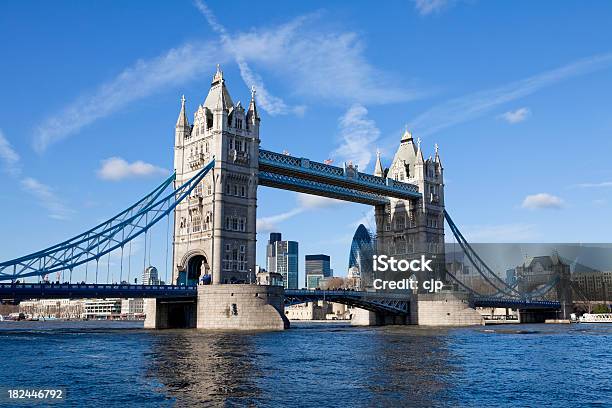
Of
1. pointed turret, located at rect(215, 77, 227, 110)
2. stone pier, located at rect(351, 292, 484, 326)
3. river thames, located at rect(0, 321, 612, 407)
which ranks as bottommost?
river thames, located at rect(0, 321, 612, 407)

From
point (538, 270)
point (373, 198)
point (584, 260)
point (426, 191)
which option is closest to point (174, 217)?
point (373, 198)

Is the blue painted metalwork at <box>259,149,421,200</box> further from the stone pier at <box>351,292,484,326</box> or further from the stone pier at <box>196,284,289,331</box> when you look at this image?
the stone pier at <box>196,284,289,331</box>

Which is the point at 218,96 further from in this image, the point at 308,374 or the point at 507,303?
the point at 507,303

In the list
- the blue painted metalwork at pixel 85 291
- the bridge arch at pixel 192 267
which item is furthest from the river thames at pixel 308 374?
the bridge arch at pixel 192 267

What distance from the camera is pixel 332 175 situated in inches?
4299

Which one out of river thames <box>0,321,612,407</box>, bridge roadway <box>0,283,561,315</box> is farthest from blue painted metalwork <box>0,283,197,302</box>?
river thames <box>0,321,612,407</box>

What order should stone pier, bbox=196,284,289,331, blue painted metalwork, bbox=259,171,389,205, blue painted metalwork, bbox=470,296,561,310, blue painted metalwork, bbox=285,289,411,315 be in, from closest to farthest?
1. stone pier, bbox=196,284,289,331
2. blue painted metalwork, bbox=285,289,411,315
3. blue painted metalwork, bbox=259,171,389,205
4. blue painted metalwork, bbox=470,296,561,310

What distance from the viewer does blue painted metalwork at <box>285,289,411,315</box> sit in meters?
95.2

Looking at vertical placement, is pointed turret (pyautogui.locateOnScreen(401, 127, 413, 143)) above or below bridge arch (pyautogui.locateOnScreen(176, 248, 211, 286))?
above

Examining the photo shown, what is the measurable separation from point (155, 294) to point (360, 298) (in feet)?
122

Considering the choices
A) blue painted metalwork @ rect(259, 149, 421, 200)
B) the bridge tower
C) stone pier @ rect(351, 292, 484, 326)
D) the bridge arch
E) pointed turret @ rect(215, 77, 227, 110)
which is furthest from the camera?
the bridge tower

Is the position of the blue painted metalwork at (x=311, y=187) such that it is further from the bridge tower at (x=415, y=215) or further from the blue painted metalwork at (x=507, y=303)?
the blue painted metalwork at (x=507, y=303)

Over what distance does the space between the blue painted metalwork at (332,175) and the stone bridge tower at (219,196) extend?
17.8ft

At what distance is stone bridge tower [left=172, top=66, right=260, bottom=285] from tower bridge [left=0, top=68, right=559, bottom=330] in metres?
0.15
